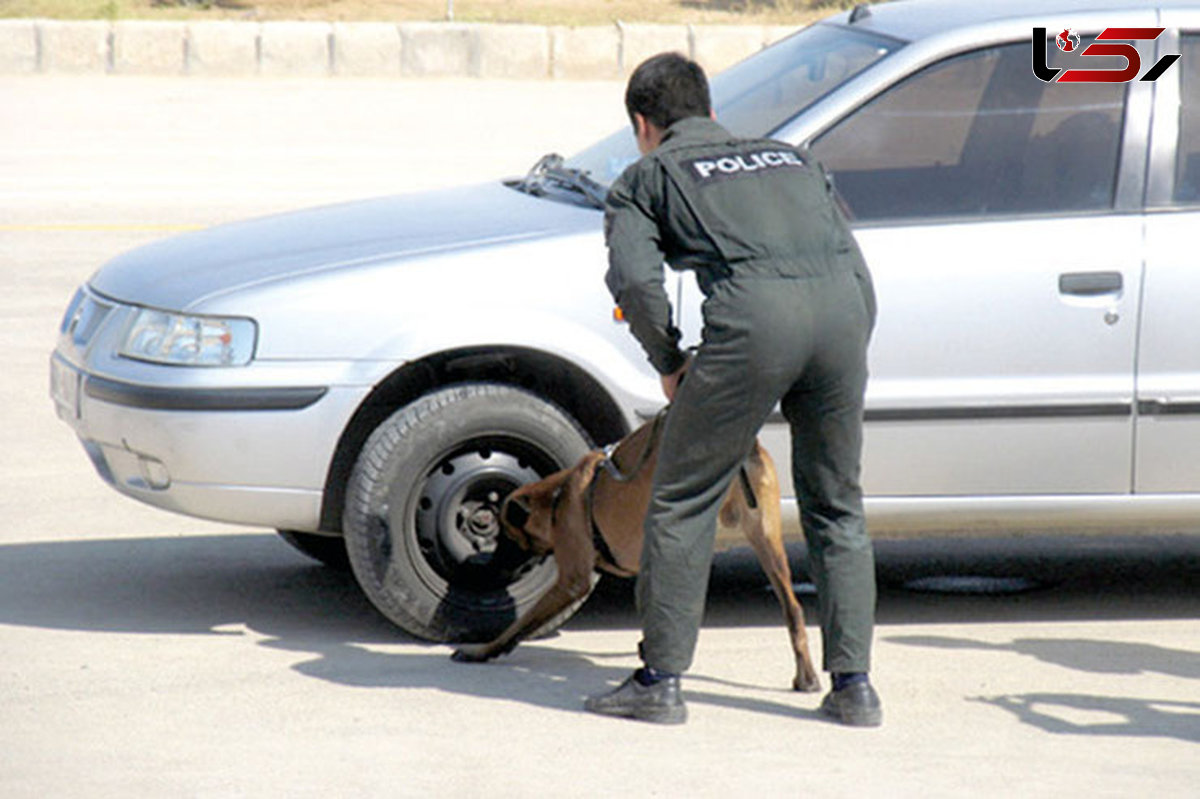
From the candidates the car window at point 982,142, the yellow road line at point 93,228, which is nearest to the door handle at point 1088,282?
the car window at point 982,142

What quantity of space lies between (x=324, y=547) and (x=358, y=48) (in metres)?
16.2

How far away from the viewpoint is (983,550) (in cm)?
728

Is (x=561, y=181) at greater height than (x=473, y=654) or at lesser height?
greater

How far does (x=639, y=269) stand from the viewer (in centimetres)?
486

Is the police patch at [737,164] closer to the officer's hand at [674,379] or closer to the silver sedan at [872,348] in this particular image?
the officer's hand at [674,379]

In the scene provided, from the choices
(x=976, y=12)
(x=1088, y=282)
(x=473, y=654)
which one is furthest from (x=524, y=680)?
(x=976, y=12)

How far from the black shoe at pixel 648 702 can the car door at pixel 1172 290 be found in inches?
62.3

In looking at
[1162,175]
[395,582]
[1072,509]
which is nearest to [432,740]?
[395,582]

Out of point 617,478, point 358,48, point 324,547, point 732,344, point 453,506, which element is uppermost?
point 358,48

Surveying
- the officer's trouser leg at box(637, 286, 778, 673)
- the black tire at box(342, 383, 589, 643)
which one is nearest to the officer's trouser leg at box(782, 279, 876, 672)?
the officer's trouser leg at box(637, 286, 778, 673)

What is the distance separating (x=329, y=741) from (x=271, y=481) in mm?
908

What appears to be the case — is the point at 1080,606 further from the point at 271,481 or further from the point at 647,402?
the point at 271,481

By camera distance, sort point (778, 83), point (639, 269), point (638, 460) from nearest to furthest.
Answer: point (639, 269) → point (638, 460) → point (778, 83)

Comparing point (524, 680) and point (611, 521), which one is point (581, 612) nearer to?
point (524, 680)
